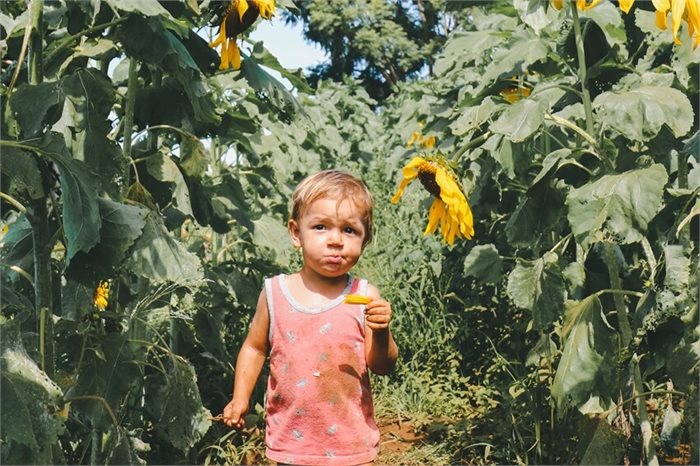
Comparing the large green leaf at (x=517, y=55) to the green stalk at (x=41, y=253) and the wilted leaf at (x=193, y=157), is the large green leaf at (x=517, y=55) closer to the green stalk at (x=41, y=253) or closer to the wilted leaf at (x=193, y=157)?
the wilted leaf at (x=193, y=157)

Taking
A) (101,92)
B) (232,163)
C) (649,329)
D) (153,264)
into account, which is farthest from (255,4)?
(232,163)

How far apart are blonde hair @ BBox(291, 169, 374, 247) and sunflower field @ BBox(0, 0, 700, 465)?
1.36 ft

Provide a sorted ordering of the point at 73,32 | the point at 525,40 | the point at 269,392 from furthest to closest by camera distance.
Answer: the point at 525,40 → the point at 73,32 → the point at 269,392

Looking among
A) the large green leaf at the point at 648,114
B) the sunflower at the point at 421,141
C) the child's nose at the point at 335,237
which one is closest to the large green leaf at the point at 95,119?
the child's nose at the point at 335,237

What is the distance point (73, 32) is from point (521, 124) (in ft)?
4.38

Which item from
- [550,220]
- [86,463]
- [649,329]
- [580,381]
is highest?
[550,220]

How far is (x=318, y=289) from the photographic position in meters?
2.28

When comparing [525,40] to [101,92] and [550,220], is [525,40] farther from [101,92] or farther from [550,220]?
[101,92]

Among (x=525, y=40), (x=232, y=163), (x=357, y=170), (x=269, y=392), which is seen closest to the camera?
(x=269, y=392)

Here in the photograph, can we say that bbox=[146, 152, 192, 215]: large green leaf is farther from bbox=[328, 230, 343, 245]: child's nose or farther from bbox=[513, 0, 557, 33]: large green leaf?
bbox=[513, 0, 557, 33]: large green leaf

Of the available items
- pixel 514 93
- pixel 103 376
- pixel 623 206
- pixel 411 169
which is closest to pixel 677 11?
pixel 623 206

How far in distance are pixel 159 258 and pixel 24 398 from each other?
0.82 meters

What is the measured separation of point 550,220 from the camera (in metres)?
3.08

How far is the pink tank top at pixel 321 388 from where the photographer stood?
7.24 ft
